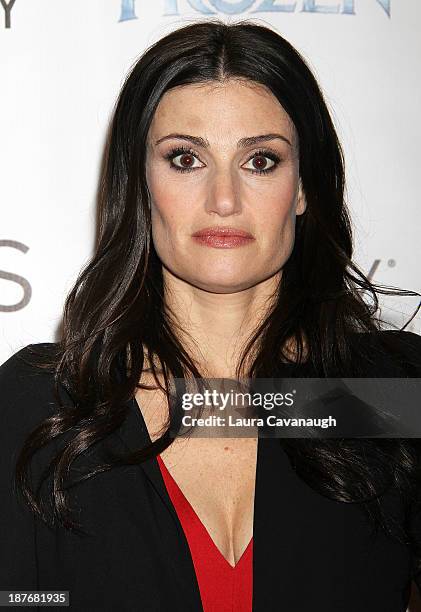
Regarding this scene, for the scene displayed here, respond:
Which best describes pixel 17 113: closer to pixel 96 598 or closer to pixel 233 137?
pixel 233 137

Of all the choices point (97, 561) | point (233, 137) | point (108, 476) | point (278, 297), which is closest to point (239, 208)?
point (233, 137)

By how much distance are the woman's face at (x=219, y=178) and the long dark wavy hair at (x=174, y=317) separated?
0.03 m

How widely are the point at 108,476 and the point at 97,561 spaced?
6.0 inches

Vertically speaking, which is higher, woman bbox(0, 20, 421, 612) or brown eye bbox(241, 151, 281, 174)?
brown eye bbox(241, 151, 281, 174)

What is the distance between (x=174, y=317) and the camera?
1943mm

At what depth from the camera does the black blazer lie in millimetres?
1658

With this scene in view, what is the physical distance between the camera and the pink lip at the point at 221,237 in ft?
5.81

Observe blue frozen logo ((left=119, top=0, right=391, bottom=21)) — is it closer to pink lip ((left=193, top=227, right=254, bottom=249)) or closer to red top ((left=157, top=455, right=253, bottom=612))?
A: pink lip ((left=193, top=227, right=254, bottom=249))

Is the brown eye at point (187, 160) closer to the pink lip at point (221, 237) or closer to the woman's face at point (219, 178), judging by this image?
the woman's face at point (219, 178)

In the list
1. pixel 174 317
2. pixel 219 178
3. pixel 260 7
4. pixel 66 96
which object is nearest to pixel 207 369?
pixel 174 317

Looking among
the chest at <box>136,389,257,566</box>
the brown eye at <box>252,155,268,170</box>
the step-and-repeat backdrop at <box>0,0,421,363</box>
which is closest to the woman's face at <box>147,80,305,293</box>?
the brown eye at <box>252,155,268,170</box>

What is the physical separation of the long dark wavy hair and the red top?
0.17m

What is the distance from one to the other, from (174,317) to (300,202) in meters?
0.35

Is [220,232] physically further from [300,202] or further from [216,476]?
[216,476]
